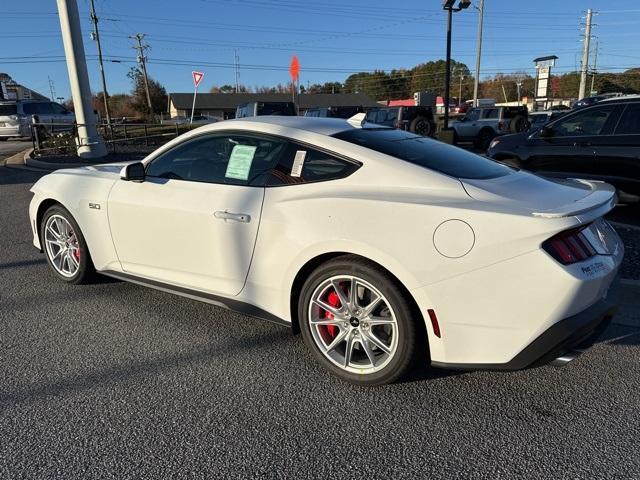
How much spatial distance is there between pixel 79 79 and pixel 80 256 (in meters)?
11.0

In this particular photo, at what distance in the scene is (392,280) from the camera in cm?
260

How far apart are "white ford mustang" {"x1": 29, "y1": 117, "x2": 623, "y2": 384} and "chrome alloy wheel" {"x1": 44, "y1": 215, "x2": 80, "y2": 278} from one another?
468 millimetres

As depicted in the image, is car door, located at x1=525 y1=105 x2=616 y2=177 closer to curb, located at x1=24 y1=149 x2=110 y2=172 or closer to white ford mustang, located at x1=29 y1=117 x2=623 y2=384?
white ford mustang, located at x1=29 y1=117 x2=623 y2=384

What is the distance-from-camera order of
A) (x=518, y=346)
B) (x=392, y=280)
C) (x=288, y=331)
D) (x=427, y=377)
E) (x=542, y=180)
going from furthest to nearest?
(x=288, y=331), (x=542, y=180), (x=427, y=377), (x=392, y=280), (x=518, y=346)

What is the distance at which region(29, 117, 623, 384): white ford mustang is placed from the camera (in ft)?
7.63

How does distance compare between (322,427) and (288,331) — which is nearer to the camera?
(322,427)

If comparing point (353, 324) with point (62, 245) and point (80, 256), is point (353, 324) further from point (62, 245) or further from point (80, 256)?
point (62, 245)

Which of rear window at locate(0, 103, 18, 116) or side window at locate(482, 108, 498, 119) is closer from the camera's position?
side window at locate(482, 108, 498, 119)

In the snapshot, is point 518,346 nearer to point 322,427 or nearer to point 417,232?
point 417,232

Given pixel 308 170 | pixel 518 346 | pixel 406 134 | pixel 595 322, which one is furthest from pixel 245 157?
pixel 595 322

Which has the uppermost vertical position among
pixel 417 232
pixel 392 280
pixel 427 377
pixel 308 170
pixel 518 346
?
pixel 308 170

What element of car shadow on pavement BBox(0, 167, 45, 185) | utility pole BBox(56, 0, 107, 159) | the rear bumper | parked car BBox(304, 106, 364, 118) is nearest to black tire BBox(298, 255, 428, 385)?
the rear bumper

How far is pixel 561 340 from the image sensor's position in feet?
7.57

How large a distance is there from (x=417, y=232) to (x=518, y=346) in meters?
0.72
